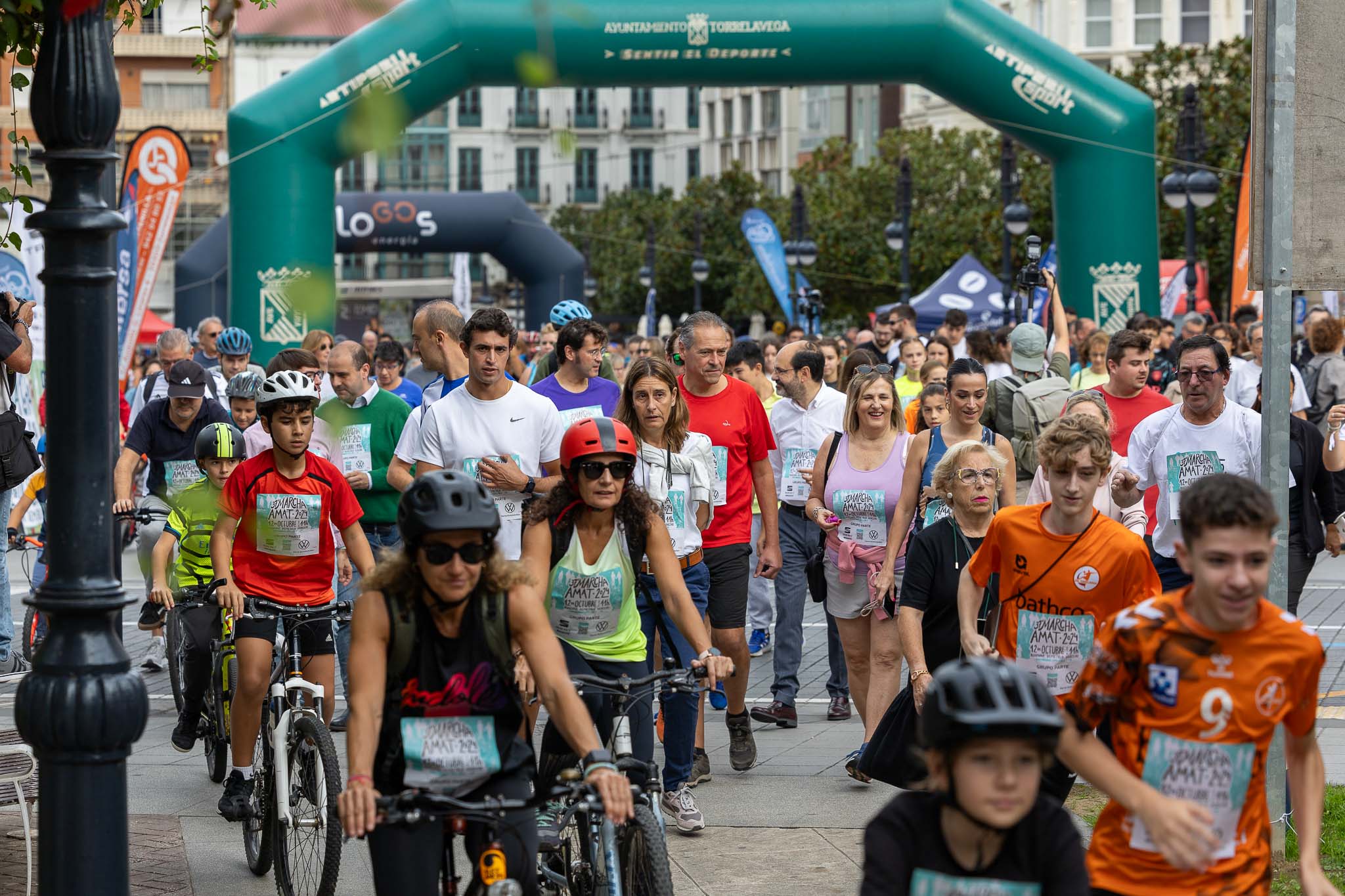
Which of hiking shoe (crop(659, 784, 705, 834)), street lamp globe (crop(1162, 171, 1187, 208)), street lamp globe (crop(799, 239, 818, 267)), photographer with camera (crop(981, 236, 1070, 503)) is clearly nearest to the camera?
hiking shoe (crop(659, 784, 705, 834))

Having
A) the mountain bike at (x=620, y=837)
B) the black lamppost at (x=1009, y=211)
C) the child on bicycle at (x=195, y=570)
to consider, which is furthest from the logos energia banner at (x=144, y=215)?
the black lamppost at (x=1009, y=211)

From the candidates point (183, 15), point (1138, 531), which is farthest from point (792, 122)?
point (183, 15)

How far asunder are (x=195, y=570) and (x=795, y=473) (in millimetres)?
3164

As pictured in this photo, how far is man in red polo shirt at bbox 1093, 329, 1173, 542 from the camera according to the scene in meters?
8.55

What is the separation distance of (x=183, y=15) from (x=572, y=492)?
353 centimetres

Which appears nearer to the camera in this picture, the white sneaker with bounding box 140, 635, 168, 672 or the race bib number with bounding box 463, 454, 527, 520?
the race bib number with bounding box 463, 454, 527, 520

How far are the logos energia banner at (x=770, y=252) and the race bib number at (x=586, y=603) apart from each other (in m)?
21.1

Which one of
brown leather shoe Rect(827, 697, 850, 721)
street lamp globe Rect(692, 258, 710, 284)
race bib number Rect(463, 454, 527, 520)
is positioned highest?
street lamp globe Rect(692, 258, 710, 284)

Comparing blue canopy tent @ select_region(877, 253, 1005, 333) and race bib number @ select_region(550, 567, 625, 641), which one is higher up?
blue canopy tent @ select_region(877, 253, 1005, 333)

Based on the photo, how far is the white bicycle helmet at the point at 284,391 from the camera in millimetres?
6492

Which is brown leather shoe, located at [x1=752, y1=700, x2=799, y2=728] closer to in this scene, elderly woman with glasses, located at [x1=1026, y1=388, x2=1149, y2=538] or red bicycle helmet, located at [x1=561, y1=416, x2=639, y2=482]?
elderly woman with glasses, located at [x1=1026, y1=388, x2=1149, y2=538]

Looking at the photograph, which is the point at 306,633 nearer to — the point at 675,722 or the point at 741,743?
the point at 675,722

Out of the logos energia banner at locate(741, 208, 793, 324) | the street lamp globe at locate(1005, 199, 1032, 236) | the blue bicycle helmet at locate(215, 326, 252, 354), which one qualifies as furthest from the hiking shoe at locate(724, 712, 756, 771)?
the logos energia banner at locate(741, 208, 793, 324)

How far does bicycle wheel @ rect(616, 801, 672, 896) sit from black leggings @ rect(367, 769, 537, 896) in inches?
15.7
